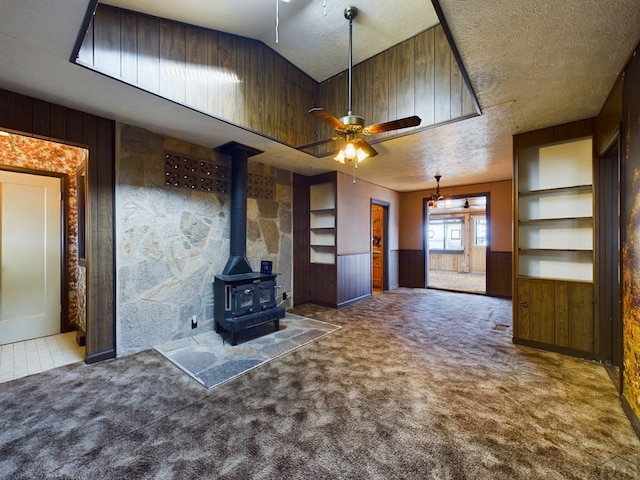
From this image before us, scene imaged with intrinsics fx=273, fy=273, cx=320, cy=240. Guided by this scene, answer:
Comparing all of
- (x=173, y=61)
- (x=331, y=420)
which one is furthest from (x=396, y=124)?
(x=331, y=420)

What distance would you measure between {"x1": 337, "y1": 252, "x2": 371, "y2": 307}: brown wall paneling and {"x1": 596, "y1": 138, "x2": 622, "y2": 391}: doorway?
3.32 meters

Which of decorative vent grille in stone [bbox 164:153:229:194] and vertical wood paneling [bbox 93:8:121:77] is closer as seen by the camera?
vertical wood paneling [bbox 93:8:121:77]

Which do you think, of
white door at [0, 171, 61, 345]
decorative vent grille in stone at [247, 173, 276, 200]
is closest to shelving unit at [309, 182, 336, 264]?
decorative vent grille in stone at [247, 173, 276, 200]

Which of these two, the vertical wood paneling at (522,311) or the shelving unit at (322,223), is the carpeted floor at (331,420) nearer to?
the vertical wood paneling at (522,311)

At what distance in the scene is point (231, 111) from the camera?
281 cm

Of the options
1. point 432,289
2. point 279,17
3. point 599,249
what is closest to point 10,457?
point 279,17

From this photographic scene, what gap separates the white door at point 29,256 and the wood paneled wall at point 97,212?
4.57 feet

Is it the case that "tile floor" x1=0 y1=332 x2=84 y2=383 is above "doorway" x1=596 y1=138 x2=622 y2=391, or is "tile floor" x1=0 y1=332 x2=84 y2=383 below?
below

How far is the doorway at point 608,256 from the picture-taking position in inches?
105

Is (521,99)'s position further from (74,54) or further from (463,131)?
(74,54)

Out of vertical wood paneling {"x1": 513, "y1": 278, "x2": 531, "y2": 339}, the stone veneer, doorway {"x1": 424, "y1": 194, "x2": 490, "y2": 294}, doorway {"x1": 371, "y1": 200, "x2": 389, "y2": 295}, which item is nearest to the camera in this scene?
the stone veneer

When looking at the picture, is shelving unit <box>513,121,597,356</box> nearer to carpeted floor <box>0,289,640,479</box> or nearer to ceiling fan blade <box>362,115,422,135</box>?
carpeted floor <box>0,289,640,479</box>

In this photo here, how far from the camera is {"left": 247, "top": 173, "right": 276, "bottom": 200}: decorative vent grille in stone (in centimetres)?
429

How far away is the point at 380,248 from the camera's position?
23.1ft
